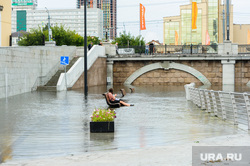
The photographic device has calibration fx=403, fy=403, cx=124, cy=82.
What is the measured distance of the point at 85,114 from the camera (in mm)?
14977

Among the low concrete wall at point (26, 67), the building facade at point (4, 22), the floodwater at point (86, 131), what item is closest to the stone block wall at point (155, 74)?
the low concrete wall at point (26, 67)

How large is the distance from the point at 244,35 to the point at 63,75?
8101 centimetres

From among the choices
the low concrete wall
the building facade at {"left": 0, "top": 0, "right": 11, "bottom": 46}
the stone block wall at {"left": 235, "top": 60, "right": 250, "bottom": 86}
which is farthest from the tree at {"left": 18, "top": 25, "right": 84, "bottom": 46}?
the stone block wall at {"left": 235, "top": 60, "right": 250, "bottom": 86}

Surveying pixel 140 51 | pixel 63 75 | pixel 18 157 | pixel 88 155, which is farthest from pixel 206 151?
pixel 140 51

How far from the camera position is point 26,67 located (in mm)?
28188

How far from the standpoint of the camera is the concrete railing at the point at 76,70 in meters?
30.2

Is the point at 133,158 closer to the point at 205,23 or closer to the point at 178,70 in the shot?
the point at 178,70

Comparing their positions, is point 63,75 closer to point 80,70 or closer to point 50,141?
point 80,70

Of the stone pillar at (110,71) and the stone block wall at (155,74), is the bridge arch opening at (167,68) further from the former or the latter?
the stone pillar at (110,71)

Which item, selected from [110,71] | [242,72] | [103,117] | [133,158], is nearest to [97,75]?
[110,71]

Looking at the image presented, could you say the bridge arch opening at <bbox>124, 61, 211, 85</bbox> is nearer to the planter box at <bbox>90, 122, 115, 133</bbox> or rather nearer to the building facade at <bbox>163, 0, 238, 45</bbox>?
the planter box at <bbox>90, 122, 115, 133</bbox>

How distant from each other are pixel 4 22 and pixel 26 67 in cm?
2312

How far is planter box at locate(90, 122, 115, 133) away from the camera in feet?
34.7

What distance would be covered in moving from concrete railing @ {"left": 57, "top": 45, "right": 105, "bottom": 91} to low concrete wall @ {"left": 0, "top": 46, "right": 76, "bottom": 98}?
202 cm
